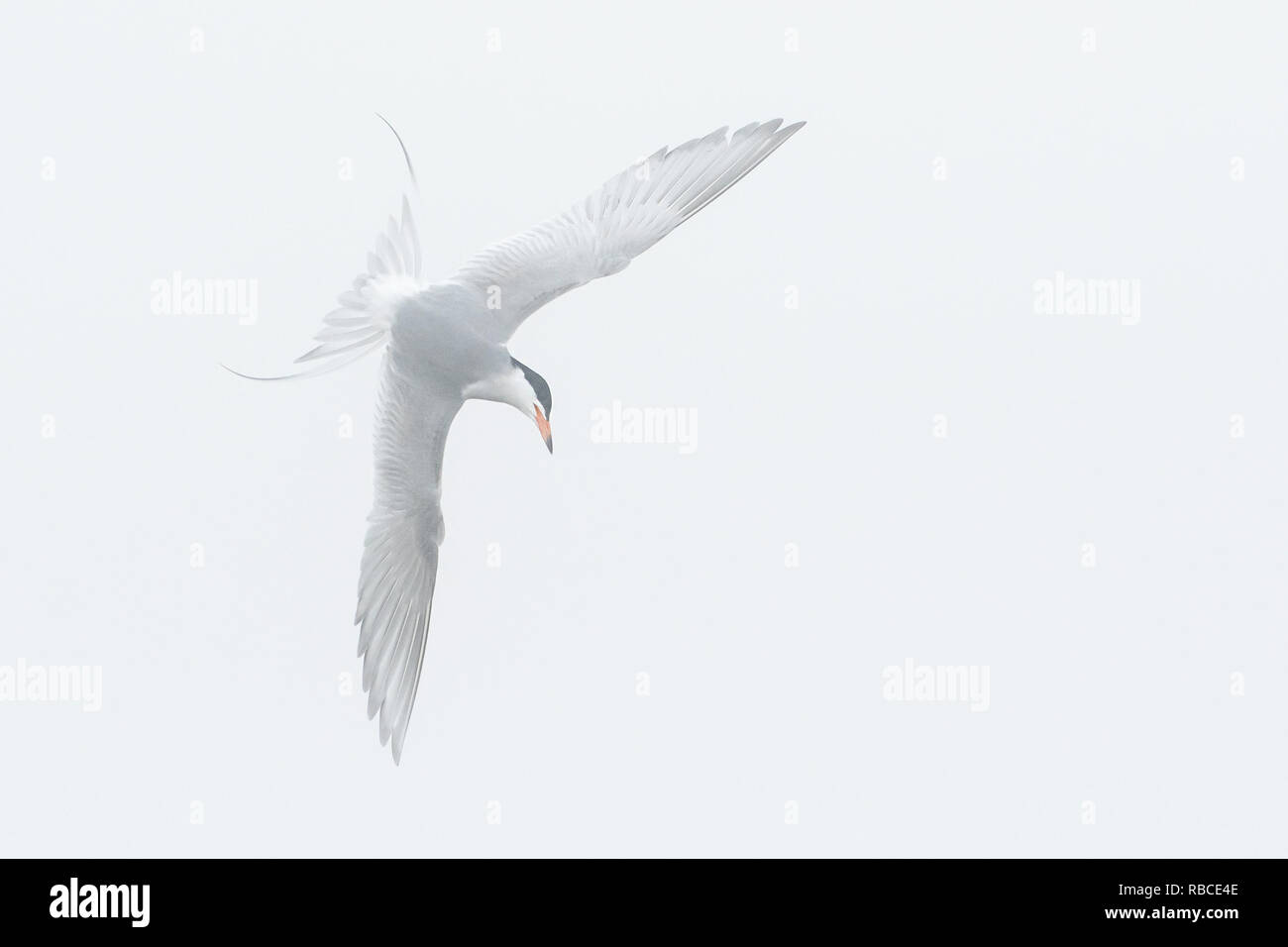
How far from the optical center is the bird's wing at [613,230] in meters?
4.00

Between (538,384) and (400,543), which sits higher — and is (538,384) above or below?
above

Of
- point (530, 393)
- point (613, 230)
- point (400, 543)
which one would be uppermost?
point (613, 230)

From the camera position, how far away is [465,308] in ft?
13.1

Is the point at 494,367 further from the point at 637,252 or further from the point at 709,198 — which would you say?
the point at 709,198

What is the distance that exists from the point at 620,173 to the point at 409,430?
1.12 meters

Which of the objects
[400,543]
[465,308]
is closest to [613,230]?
[465,308]

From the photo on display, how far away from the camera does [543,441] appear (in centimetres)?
411

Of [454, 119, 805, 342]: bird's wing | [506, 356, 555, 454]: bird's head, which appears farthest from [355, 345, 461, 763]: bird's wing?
[454, 119, 805, 342]: bird's wing

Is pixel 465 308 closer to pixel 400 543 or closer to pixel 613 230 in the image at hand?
pixel 613 230

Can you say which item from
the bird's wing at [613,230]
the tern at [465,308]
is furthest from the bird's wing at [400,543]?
the bird's wing at [613,230]

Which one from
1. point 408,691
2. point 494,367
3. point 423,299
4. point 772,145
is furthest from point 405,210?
point 408,691

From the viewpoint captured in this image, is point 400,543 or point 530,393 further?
point 400,543

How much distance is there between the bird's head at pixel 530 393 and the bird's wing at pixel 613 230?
14 centimetres

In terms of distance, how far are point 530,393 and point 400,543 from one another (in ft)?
2.49
